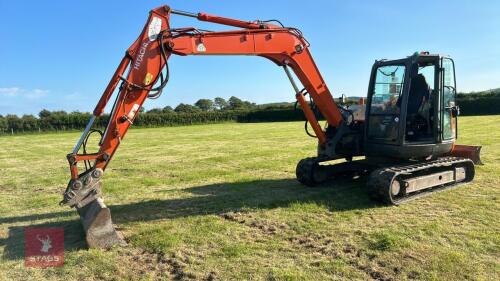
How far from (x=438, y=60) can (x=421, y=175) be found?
2252mm

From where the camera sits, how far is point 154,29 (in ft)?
21.6

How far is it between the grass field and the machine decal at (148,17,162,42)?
Answer: 2.94m

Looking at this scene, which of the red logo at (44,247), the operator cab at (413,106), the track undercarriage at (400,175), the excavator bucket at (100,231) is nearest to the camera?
the red logo at (44,247)

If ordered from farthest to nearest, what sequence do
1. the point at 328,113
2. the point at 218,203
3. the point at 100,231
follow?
the point at 328,113 < the point at 218,203 < the point at 100,231

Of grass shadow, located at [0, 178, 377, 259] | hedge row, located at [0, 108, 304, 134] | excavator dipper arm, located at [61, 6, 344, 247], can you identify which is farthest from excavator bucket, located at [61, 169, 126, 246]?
hedge row, located at [0, 108, 304, 134]

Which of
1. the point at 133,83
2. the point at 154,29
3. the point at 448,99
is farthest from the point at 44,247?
the point at 448,99

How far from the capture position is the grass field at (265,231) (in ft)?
16.8

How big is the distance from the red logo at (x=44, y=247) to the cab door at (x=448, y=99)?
23.2ft

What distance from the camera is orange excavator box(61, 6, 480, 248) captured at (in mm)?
6434

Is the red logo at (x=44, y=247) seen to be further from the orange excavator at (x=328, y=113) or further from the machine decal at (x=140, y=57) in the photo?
the machine decal at (x=140, y=57)

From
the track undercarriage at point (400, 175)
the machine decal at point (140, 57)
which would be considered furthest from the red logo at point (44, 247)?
the track undercarriage at point (400, 175)

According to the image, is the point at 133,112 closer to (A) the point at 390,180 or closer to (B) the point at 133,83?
(B) the point at 133,83

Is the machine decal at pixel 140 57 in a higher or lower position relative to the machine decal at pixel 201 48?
lower

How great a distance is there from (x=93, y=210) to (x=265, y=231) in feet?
8.34
